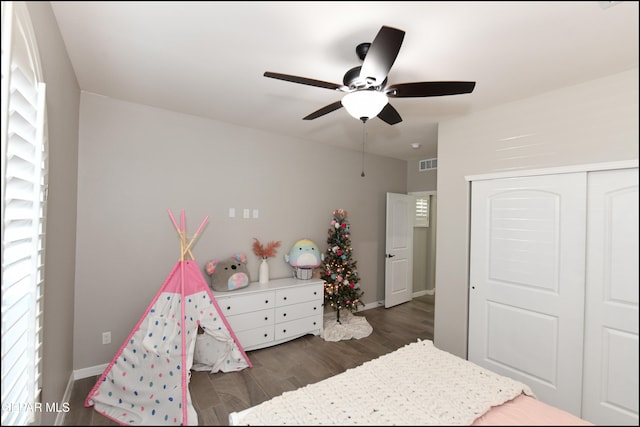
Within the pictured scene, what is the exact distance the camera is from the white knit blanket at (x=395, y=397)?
3.49 ft

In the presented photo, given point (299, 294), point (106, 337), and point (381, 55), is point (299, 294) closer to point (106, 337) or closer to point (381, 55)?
point (106, 337)

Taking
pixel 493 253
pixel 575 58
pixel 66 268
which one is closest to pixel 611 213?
pixel 493 253

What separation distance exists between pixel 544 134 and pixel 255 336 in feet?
9.43

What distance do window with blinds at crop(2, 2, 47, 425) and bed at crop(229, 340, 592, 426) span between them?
2.55ft

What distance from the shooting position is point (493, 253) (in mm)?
1265

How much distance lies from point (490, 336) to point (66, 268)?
8.46ft

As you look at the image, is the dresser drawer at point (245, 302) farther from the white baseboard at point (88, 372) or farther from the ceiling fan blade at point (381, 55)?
the ceiling fan blade at point (381, 55)

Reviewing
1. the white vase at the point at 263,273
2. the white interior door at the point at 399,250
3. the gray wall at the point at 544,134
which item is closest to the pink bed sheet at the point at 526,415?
the gray wall at the point at 544,134

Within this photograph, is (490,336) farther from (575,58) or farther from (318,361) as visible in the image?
(318,361)

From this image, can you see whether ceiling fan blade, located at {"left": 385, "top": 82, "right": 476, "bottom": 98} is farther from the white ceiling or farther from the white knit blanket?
the white knit blanket

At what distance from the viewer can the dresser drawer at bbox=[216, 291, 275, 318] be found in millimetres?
2817

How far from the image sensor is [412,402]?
1.17 m

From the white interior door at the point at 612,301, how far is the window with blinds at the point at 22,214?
1834 mm

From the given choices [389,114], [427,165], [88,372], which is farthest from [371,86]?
[427,165]
